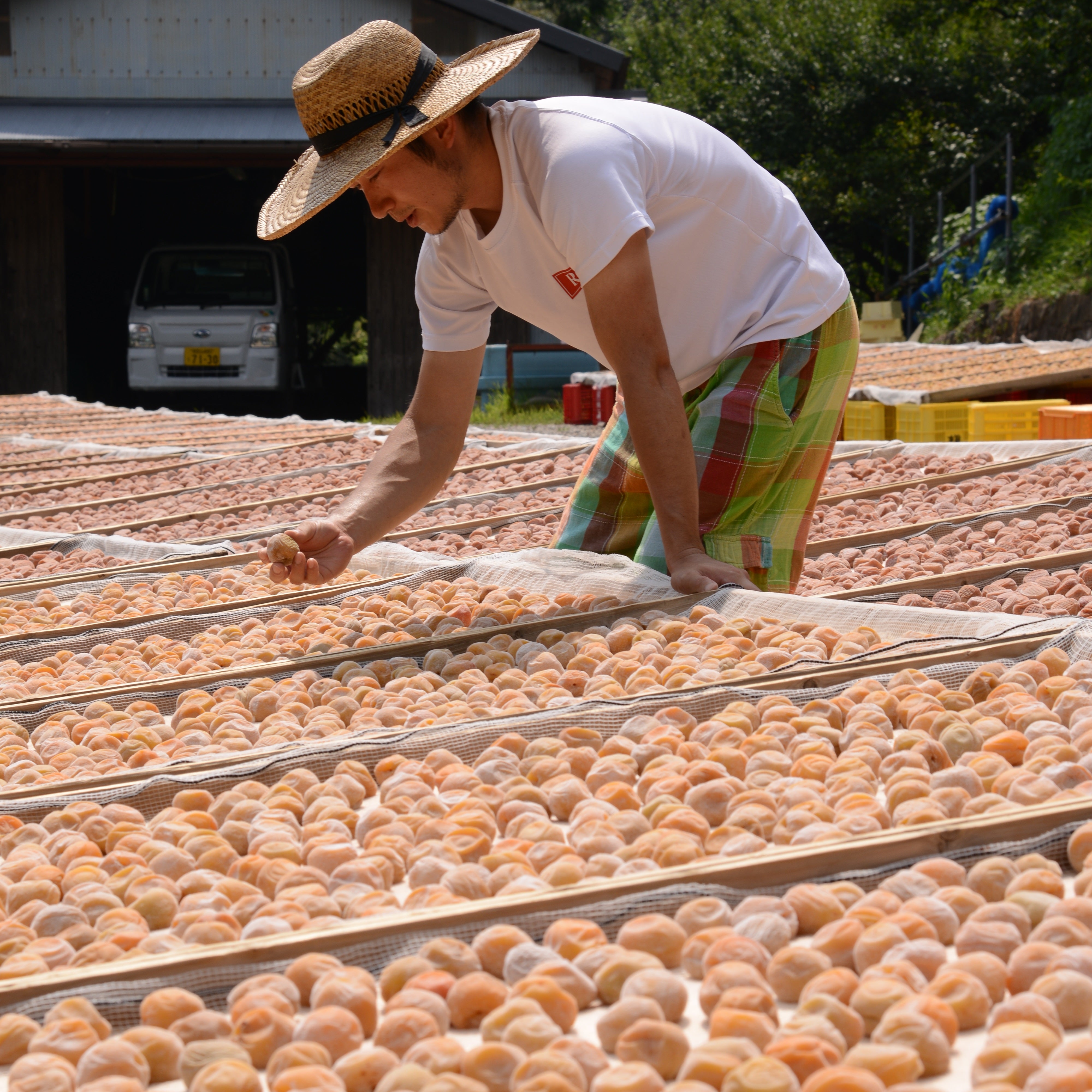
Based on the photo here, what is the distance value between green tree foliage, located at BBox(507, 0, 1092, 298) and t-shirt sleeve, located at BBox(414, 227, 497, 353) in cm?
1632

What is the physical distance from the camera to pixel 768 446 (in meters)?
2.71

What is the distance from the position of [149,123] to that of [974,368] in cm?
772

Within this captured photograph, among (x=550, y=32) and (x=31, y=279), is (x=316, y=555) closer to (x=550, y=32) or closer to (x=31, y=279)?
(x=550, y=32)

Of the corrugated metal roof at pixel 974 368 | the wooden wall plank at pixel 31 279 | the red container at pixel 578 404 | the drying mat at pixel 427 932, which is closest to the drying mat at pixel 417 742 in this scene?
the drying mat at pixel 427 932

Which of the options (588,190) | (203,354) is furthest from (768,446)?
(203,354)

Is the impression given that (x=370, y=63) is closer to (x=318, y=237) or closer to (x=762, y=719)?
(x=762, y=719)

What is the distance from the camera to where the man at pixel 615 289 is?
234 centimetres

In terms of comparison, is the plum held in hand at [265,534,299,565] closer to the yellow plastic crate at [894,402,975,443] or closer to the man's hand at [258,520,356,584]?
the man's hand at [258,520,356,584]

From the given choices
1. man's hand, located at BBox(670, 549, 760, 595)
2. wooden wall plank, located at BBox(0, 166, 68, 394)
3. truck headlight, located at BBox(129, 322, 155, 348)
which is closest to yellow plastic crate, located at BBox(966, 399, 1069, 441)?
man's hand, located at BBox(670, 549, 760, 595)

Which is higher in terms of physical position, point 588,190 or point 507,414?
point 588,190

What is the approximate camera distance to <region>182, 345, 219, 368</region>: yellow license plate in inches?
452

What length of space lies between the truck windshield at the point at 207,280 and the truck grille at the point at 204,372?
1.78 feet

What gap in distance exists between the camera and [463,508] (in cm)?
457

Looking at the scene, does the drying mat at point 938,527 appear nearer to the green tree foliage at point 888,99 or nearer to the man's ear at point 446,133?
the man's ear at point 446,133
